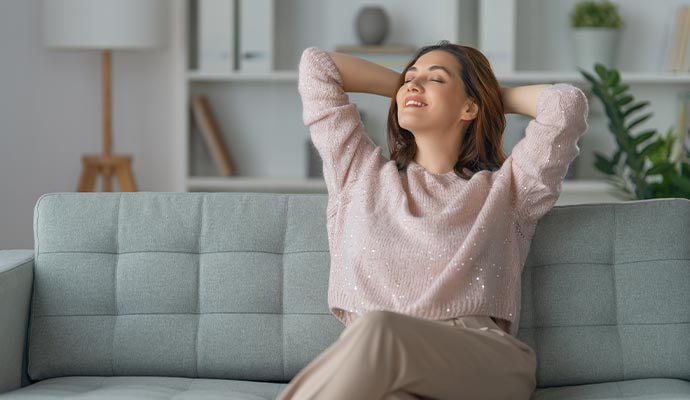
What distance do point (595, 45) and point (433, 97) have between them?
218 centimetres

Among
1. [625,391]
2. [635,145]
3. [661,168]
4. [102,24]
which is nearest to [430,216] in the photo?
[625,391]

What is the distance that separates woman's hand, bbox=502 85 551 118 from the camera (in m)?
2.24

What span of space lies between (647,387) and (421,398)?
55 cm

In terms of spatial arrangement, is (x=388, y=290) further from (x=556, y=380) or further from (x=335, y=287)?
(x=556, y=380)

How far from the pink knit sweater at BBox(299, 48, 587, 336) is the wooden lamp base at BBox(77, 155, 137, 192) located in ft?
6.28

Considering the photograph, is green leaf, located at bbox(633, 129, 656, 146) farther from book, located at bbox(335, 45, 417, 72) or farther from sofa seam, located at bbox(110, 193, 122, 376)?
sofa seam, located at bbox(110, 193, 122, 376)

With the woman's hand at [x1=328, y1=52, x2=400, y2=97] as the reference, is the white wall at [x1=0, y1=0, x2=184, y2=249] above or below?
below

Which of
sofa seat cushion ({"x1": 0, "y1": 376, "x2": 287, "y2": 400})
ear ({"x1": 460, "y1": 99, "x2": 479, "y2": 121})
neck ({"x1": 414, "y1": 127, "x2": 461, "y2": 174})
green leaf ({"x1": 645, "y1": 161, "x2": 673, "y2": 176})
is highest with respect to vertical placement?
ear ({"x1": 460, "y1": 99, "x2": 479, "y2": 121})

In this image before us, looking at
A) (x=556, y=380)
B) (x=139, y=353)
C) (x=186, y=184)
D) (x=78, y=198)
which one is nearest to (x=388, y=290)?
(x=556, y=380)

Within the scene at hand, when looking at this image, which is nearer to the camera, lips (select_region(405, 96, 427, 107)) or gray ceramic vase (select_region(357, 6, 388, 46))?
lips (select_region(405, 96, 427, 107))

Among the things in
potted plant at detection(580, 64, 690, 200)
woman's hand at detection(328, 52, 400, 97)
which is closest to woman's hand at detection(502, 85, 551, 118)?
woman's hand at detection(328, 52, 400, 97)

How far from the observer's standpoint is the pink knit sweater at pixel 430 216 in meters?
2.04

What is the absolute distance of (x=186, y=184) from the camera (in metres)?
4.29

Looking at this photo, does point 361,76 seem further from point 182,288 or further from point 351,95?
point 351,95
